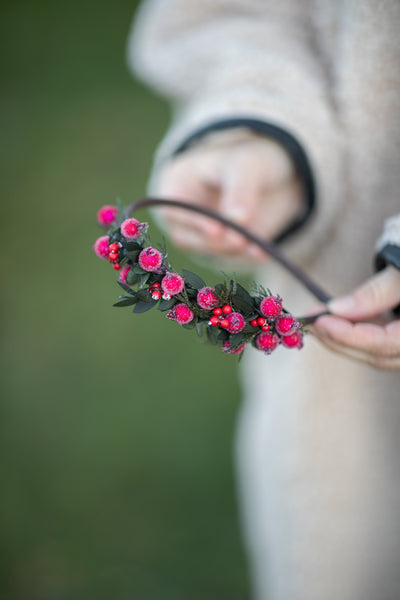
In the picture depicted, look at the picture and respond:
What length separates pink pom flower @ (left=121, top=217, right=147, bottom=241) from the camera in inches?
15.3

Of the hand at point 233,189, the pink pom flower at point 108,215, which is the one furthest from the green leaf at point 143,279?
the hand at point 233,189

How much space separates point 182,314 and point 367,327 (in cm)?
19

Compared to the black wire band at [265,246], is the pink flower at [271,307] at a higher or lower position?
lower

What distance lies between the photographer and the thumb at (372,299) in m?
0.46

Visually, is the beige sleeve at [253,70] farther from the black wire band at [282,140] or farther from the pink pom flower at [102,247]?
the pink pom flower at [102,247]

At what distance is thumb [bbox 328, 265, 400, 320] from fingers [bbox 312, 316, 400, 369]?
11 mm

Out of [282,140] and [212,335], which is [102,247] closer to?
[212,335]

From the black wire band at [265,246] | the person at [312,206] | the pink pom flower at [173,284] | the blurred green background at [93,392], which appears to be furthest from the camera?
the blurred green background at [93,392]

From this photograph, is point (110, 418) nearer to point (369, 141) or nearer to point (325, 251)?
point (325, 251)

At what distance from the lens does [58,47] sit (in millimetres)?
2609

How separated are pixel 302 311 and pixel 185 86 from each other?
44 centimetres

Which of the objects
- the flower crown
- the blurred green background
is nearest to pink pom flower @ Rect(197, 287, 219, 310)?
the flower crown

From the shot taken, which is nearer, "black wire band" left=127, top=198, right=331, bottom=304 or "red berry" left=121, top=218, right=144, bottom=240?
"red berry" left=121, top=218, right=144, bottom=240

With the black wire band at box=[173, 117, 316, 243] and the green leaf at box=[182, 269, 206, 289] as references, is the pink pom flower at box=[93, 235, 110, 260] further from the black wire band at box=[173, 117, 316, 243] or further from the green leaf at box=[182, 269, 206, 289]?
the black wire band at box=[173, 117, 316, 243]
